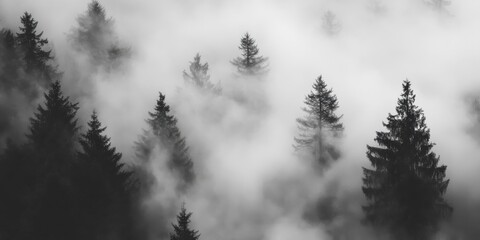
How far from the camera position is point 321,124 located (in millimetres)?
39719

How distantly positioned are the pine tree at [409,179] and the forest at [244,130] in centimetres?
8

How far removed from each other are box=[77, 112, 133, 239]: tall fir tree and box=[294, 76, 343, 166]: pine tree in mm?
16837

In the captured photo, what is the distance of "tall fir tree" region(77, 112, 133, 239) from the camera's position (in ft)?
103

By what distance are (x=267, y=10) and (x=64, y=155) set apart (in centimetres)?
6666

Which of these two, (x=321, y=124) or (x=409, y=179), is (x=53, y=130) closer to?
(x=321, y=124)

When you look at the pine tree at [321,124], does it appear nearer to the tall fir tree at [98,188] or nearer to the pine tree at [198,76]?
the pine tree at [198,76]

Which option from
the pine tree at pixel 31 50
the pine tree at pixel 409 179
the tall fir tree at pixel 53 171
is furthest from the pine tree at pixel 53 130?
the pine tree at pixel 409 179

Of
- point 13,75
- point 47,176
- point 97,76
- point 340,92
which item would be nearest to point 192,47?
point 97,76

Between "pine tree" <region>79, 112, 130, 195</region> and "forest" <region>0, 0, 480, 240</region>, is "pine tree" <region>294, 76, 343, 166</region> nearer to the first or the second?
"forest" <region>0, 0, 480, 240</region>

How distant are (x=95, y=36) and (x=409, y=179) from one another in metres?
41.4

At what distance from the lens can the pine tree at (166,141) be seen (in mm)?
39375

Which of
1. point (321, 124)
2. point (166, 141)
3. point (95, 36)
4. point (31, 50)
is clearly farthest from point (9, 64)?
point (321, 124)

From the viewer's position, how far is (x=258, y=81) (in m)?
52.1

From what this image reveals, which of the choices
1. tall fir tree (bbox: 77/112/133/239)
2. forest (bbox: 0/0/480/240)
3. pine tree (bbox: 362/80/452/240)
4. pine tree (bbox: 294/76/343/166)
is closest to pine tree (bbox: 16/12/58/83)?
forest (bbox: 0/0/480/240)
